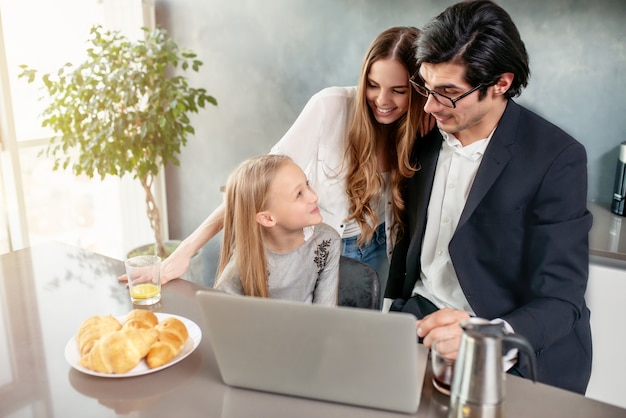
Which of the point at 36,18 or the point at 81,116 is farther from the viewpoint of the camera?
the point at 36,18

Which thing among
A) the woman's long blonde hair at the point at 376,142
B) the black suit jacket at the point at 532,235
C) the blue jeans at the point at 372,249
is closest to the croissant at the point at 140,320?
the black suit jacket at the point at 532,235

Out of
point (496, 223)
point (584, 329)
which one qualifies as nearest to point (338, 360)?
point (496, 223)

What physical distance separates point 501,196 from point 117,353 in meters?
1.00

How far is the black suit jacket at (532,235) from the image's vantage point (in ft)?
4.49

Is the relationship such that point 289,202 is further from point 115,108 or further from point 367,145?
point 115,108

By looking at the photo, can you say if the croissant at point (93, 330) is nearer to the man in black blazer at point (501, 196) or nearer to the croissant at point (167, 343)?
the croissant at point (167, 343)

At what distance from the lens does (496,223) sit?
1491 mm

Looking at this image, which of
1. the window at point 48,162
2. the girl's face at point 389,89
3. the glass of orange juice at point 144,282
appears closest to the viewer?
the glass of orange juice at point 144,282

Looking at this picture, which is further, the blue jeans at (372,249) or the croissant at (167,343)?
the blue jeans at (372,249)

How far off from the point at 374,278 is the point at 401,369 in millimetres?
632

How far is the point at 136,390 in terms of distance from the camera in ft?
3.22

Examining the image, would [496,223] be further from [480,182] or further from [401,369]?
[401,369]

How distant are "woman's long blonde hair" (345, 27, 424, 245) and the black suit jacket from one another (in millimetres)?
289

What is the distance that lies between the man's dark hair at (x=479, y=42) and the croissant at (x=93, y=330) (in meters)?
0.99
